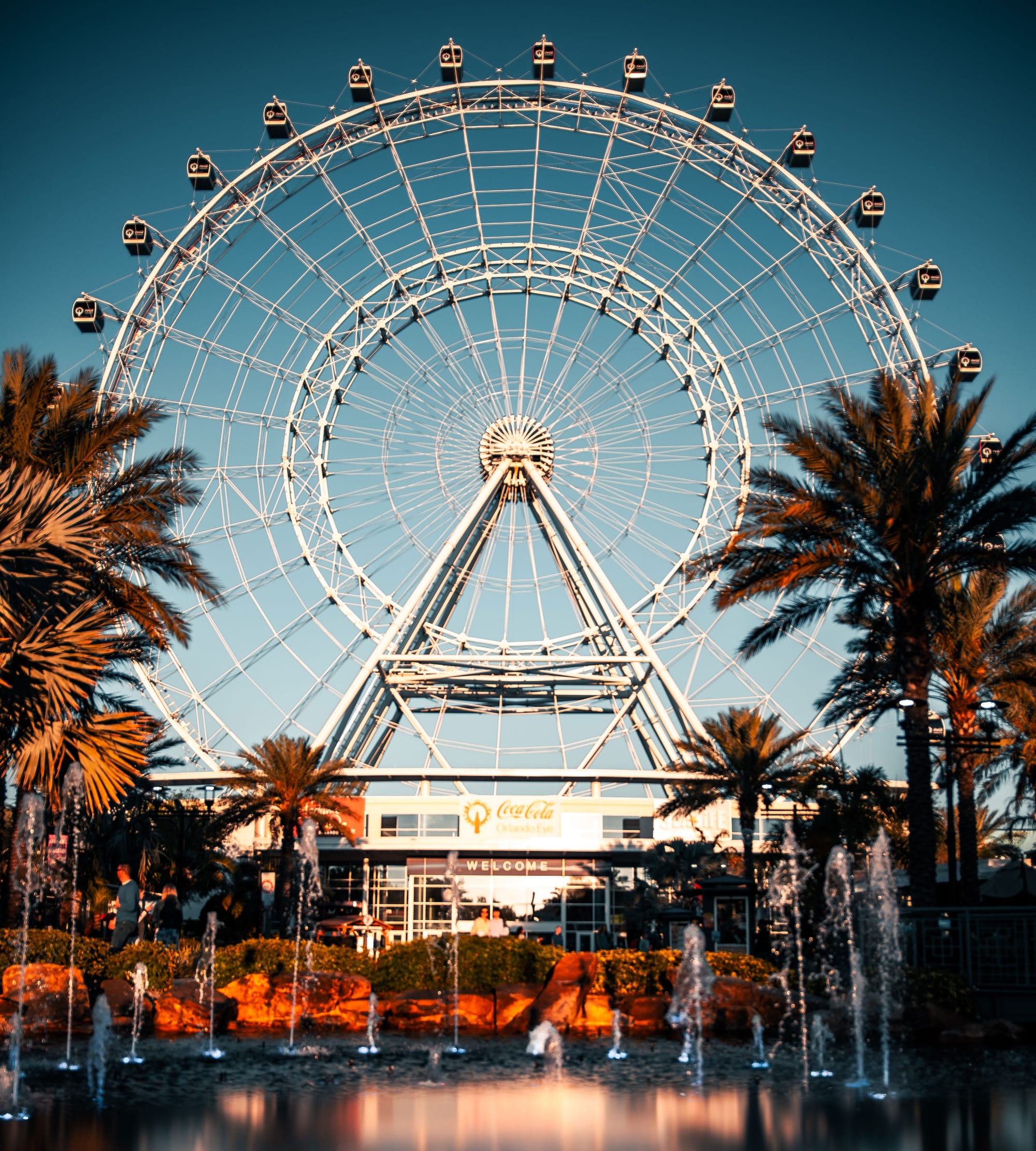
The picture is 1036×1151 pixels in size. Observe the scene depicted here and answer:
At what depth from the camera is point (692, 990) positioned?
15.4 metres

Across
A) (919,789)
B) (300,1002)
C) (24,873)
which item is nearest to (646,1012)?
(300,1002)

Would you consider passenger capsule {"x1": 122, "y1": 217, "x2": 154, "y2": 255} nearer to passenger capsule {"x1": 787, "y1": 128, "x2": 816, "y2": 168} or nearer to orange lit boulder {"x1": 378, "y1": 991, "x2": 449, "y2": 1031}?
passenger capsule {"x1": 787, "y1": 128, "x2": 816, "y2": 168}

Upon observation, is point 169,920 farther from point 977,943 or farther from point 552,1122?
point 977,943

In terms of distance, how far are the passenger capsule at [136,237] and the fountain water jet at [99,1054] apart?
→ 97.6 ft

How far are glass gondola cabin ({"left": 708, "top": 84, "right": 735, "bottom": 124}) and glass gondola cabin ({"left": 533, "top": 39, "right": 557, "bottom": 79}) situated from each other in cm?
506

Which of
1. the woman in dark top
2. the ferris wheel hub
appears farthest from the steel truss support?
the woman in dark top

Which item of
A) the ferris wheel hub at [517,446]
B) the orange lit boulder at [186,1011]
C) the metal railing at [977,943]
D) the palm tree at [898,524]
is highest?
the ferris wheel hub at [517,446]

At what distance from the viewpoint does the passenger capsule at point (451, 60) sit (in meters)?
38.0

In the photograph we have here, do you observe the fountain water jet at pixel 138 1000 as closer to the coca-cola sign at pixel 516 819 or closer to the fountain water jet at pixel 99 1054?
the fountain water jet at pixel 99 1054

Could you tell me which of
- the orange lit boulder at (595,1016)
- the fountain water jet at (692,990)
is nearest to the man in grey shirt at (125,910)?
the orange lit boulder at (595,1016)

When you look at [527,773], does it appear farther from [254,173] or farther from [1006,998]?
[1006,998]

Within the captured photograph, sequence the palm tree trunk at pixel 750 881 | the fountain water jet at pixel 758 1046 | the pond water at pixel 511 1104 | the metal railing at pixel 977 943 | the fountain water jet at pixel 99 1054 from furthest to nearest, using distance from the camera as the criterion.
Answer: the palm tree trunk at pixel 750 881 → the metal railing at pixel 977 943 → the fountain water jet at pixel 758 1046 → the fountain water jet at pixel 99 1054 → the pond water at pixel 511 1104

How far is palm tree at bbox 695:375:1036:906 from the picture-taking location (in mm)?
18094

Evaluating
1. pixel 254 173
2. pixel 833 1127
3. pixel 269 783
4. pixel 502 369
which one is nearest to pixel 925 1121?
pixel 833 1127
